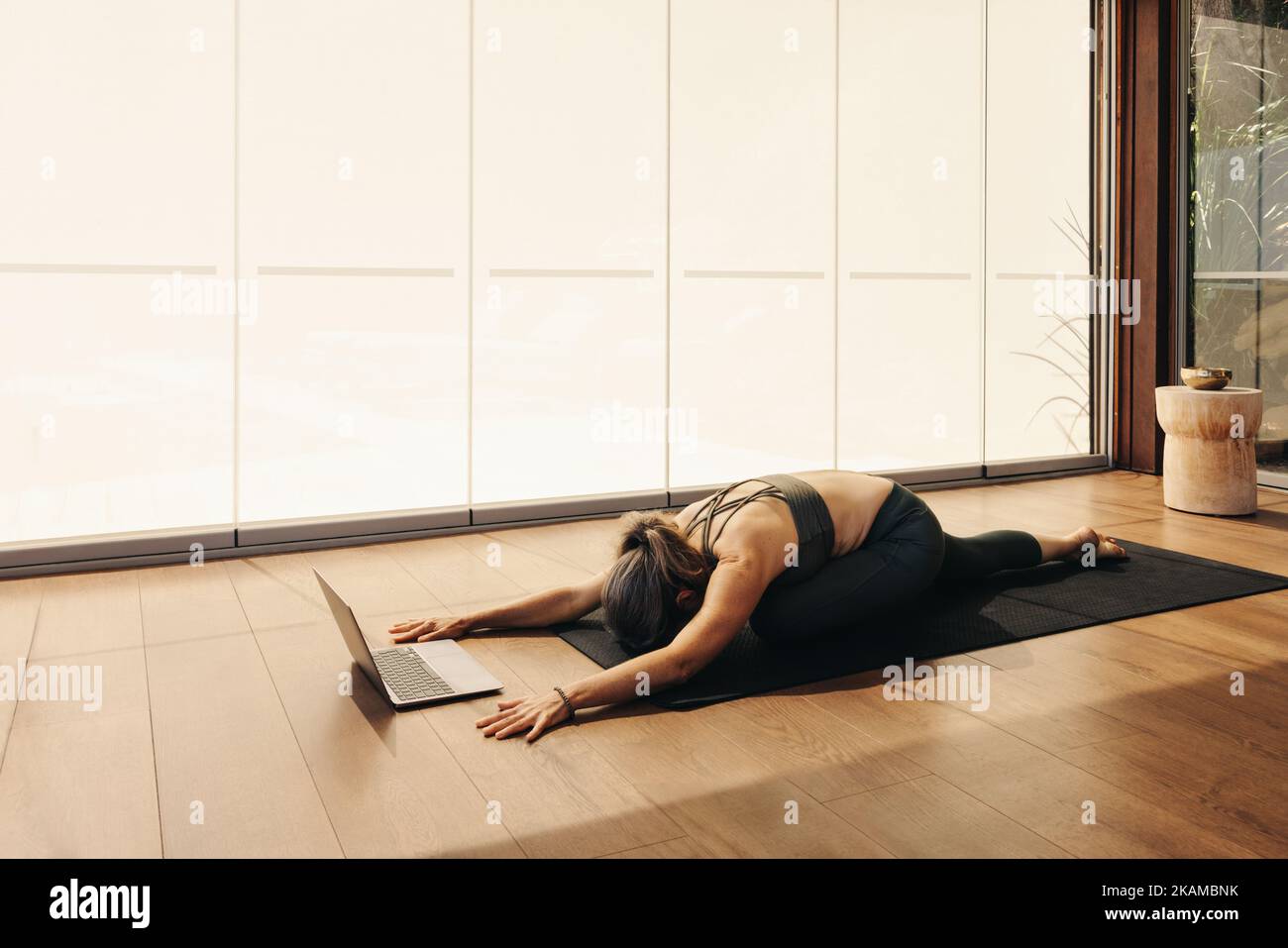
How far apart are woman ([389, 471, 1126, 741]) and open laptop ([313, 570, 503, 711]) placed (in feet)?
0.45

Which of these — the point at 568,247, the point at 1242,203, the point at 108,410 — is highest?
the point at 1242,203

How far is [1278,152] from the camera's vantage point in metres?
5.29

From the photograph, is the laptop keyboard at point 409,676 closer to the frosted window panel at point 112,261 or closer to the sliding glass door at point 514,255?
the sliding glass door at point 514,255

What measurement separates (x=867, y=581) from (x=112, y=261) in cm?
295

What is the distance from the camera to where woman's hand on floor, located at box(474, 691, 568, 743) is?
8.02 feet

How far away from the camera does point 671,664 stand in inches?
101

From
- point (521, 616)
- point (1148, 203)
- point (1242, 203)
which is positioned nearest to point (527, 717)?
point (521, 616)

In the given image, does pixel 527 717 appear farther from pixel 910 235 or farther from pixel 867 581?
pixel 910 235

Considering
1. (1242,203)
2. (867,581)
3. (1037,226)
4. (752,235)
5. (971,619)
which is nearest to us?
(867,581)

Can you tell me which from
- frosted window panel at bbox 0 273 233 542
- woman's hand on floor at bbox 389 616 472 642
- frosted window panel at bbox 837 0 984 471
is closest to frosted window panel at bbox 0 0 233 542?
frosted window panel at bbox 0 273 233 542

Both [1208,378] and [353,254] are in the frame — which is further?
[1208,378]

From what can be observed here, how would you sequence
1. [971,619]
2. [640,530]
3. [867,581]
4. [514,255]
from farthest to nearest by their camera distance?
[514,255] → [971,619] → [867,581] → [640,530]

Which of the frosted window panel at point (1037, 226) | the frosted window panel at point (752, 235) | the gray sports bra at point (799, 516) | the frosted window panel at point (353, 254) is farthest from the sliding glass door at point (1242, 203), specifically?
the frosted window panel at point (353, 254)
